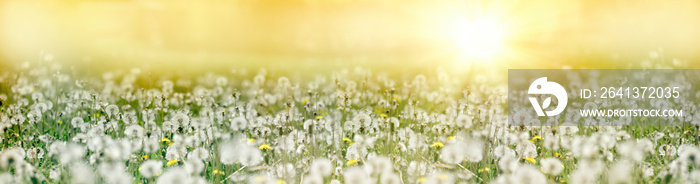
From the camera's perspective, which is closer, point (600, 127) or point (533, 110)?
point (600, 127)

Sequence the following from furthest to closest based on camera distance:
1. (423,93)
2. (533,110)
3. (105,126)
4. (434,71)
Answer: (434,71) → (423,93) → (533,110) → (105,126)

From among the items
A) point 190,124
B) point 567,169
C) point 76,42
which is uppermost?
point 76,42

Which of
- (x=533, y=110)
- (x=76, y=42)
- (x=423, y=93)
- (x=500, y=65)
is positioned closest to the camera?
(x=533, y=110)

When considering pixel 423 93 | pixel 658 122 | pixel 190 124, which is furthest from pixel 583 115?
pixel 190 124

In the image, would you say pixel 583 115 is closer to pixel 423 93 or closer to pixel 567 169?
pixel 567 169

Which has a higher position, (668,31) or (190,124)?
(668,31)

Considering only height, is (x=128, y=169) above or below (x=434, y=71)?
below

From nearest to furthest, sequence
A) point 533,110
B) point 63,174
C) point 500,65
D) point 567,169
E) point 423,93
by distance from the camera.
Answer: point 63,174, point 567,169, point 533,110, point 423,93, point 500,65

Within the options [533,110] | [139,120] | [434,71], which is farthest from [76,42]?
[533,110]

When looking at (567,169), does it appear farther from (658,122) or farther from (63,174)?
(63,174)
